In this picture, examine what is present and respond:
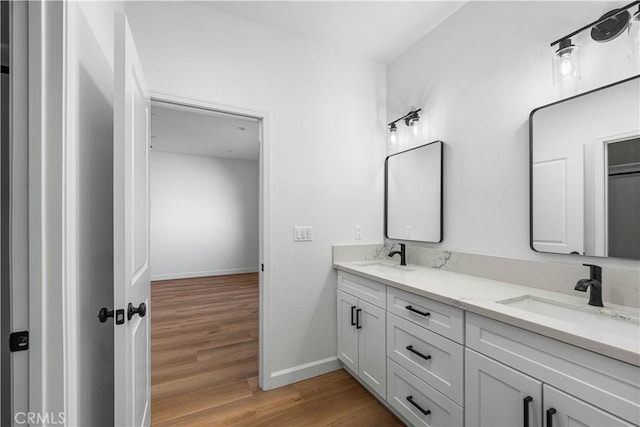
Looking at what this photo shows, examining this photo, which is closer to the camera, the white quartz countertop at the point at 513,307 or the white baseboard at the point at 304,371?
the white quartz countertop at the point at 513,307

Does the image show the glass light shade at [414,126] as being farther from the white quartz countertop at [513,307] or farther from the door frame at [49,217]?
the door frame at [49,217]

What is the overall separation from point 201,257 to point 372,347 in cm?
499

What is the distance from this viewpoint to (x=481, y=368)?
3.83ft

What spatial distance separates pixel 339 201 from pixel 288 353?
129 cm

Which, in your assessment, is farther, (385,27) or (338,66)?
(338,66)

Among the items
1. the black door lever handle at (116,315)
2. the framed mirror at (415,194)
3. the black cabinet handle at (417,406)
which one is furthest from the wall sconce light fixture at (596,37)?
the black door lever handle at (116,315)

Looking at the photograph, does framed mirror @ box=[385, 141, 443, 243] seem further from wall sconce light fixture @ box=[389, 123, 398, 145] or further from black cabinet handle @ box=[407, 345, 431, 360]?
black cabinet handle @ box=[407, 345, 431, 360]

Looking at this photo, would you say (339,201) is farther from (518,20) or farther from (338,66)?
(518,20)

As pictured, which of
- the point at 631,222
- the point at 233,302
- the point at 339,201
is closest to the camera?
the point at 631,222

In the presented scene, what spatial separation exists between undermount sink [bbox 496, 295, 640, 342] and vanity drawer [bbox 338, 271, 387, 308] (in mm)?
683

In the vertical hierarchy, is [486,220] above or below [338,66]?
below

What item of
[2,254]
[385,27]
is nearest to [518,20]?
[385,27]

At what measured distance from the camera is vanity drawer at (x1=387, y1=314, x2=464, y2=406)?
50.4 inches

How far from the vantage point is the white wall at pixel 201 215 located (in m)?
5.46
